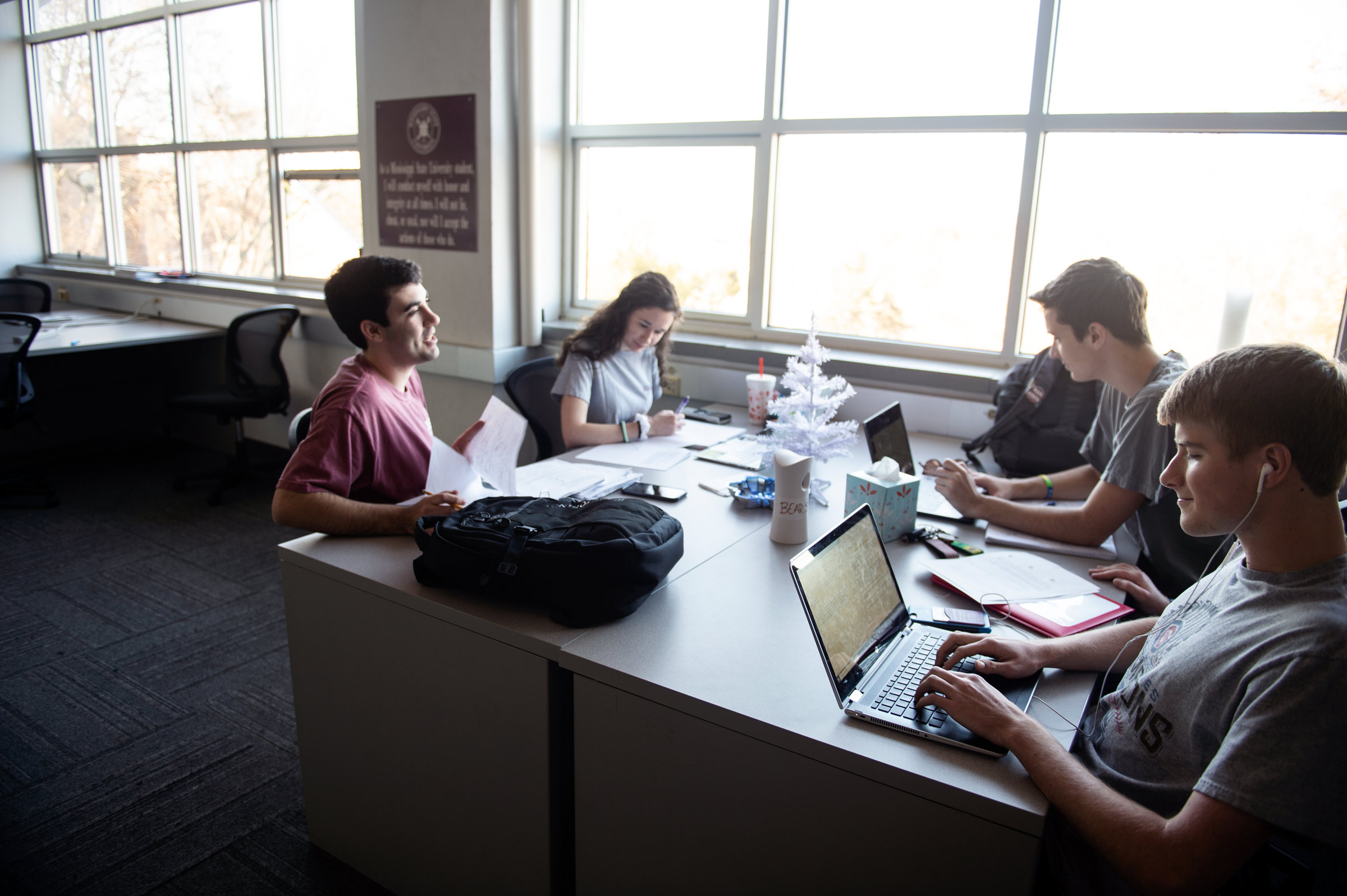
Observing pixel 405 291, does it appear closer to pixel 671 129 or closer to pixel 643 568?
pixel 643 568

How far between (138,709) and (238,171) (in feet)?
11.8

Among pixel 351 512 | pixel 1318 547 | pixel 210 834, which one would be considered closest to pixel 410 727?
pixel 351 512

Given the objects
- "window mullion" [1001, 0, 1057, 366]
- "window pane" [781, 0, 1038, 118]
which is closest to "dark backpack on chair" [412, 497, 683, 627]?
"window mullion" [1001, 0, 1057, 366]

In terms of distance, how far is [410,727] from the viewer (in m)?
1.59

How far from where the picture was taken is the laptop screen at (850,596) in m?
1.16

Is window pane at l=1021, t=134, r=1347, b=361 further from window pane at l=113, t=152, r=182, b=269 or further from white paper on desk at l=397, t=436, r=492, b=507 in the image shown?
window pane at l=113, t=152, r=182, b=269

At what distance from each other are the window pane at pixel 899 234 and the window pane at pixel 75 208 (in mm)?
4961

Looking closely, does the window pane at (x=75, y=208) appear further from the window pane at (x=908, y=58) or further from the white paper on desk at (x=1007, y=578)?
the white paper on desk at (x=1007, y=578)

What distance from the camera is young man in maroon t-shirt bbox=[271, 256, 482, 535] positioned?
5.58 feet

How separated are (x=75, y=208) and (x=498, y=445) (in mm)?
5742

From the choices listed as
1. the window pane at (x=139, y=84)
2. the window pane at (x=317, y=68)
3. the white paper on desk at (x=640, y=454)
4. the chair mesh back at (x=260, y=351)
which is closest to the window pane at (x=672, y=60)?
the window pane at (x=317, y=68)

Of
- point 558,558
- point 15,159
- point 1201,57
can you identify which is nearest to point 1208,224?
point 1201,57

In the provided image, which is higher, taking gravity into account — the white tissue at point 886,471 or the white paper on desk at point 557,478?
the white tissue at point 886,471

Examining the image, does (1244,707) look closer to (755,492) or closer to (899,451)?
(755,492)
